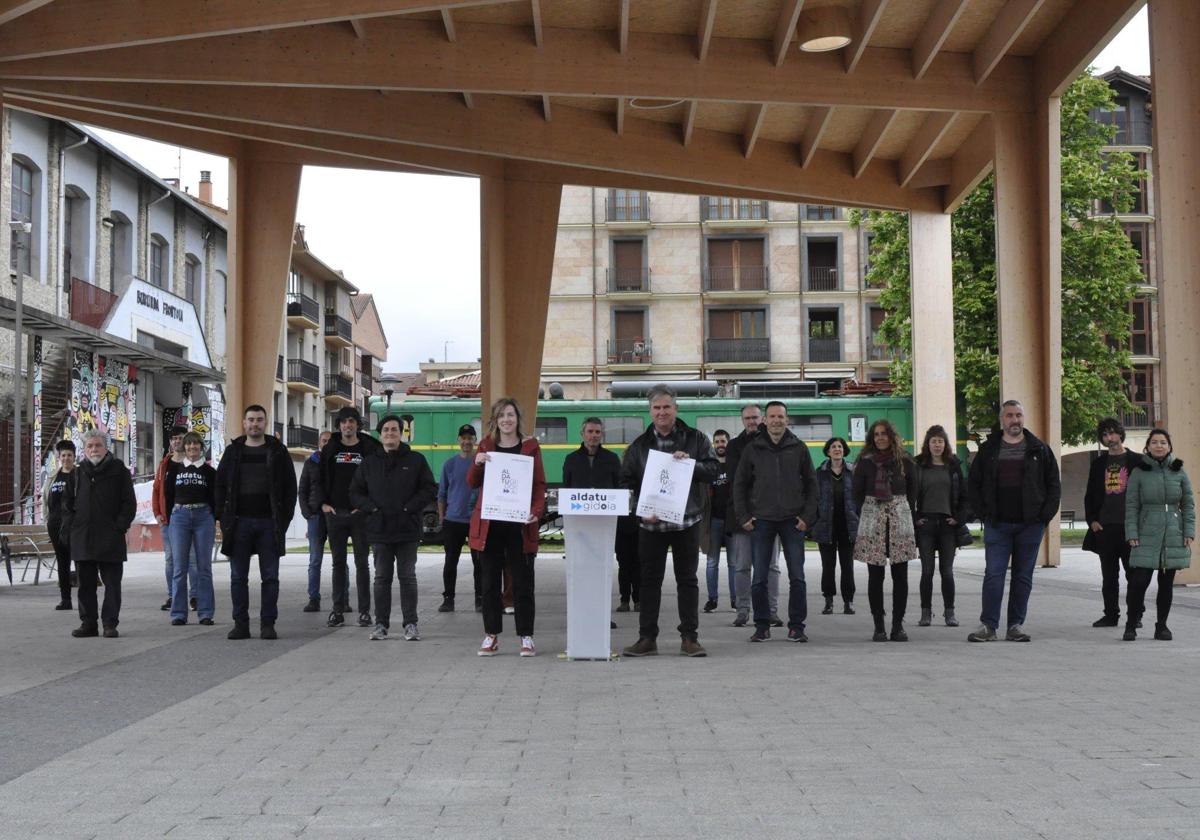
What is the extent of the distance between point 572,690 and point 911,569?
1636 cm

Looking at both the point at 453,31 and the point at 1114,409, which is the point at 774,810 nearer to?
the point at 453,31

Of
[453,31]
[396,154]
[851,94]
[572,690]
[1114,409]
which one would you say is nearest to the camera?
[572,690]

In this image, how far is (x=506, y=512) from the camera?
33.3 ft

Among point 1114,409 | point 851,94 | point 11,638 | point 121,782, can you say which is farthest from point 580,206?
point 121,782

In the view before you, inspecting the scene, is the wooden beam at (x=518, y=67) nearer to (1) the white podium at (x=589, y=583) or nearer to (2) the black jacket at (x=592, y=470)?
(2) the black jacket at (x=592, y=470)

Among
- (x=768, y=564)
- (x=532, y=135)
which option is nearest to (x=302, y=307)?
(x=532, y=135)

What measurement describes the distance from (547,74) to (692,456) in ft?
34.3

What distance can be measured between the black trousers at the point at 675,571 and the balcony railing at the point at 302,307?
55.3 m

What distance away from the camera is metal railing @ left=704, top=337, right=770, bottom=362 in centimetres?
6000

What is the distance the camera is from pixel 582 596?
10.1 m

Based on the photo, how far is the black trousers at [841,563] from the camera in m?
14.4

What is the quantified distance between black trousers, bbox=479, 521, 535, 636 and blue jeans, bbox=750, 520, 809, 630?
1.91 meters

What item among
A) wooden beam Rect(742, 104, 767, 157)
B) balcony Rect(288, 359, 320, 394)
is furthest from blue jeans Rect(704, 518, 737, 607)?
balcony Rect(288, 359, 320, 394)

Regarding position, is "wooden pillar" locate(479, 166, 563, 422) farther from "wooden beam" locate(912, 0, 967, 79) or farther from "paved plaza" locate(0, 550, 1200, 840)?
"paved plaza" locate(0, 550, 1200, 840)
